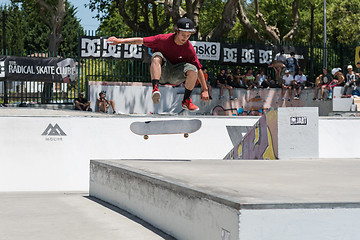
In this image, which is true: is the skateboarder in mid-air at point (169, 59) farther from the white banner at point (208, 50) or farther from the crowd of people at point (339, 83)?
the white banner at point (208, 50)

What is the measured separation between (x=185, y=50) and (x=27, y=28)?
63294mm

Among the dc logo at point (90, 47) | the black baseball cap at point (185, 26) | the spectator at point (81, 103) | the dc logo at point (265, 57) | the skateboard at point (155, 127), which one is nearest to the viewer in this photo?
the black baseball cap at point (185, 26)

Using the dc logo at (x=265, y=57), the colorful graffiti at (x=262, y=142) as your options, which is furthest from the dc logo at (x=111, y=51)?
the colorful graffiti at (x=262, y=142)

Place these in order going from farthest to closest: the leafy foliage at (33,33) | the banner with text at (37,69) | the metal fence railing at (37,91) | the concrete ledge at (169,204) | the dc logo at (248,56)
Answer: the leafy foliage at (33,33), the dc logo at (248,56), the metal fence railing at (37,91), the banner with text at (37,69), the concrete ledge at (169,204)

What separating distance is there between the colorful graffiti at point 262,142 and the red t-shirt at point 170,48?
3368 millimetres

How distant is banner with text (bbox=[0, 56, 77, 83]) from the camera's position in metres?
21.1

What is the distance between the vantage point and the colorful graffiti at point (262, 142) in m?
11.8

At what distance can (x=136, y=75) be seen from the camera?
22.9m

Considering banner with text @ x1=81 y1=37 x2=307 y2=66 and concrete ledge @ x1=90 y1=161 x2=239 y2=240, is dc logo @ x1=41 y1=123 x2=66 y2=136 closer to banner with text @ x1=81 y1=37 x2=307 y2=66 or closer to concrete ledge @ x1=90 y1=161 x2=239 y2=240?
concrete ledge @ x1=90 y1=161 x2=239 y2=240

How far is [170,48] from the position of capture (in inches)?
353

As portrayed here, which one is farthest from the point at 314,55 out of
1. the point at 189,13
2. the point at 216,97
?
the point at 189,13

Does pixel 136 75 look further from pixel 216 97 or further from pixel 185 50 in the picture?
pixel 185 50

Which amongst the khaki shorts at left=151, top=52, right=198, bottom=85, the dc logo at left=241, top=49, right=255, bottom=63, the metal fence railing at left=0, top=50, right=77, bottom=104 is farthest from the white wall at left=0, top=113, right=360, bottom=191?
the dc logo at left=241, top=49, right=255, bottom=63

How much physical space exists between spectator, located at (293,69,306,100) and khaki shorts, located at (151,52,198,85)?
15.4 metres
